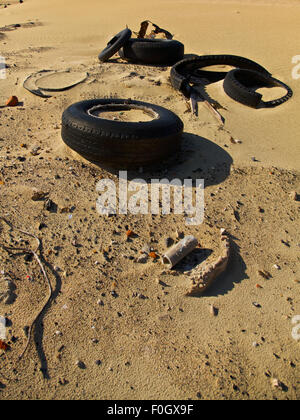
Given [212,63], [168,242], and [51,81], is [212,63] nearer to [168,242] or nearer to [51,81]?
[51,81]

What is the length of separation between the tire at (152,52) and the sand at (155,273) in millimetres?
1794

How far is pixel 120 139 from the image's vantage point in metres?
3.78

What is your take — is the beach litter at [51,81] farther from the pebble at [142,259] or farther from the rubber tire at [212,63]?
the pebble at [142,259]

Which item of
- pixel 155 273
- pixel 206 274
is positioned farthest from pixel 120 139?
pixel 206 274

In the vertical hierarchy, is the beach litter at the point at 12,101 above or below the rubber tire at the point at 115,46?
below

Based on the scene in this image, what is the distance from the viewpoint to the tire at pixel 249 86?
5.55 metres

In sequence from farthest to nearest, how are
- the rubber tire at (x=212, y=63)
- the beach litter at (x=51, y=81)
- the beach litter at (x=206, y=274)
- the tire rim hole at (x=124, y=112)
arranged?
the rubber tire at (x=212, y=63) → the beach litter at (x=51, y=81) → the tire rim hole at (x=124, y=112) → the beach litter at (x=206, y=274)

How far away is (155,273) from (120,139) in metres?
1.57

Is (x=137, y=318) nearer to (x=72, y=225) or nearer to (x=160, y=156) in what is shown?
(x=72, y=225)

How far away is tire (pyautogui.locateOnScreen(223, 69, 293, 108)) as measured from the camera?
219 inches

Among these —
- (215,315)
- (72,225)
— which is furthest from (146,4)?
(215,315)

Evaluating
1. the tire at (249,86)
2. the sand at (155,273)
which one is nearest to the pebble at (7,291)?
the sand at (155,273)

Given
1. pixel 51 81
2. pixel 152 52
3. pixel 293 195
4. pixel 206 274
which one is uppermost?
pixel 152 52

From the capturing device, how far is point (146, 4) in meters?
14.5
